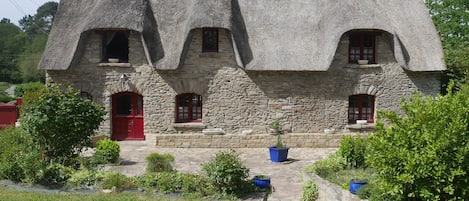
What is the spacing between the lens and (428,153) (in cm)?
743

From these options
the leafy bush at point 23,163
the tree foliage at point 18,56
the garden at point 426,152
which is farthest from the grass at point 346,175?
the tree foliage at point 18,56

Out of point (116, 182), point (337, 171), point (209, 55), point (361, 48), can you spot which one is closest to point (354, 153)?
point (337, 171)

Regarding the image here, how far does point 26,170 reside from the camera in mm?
10836

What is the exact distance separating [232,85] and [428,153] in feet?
35.1

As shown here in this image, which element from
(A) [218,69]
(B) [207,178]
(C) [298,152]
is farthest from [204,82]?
(B) [207,178]

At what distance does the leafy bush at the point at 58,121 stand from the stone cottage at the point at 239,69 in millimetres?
4930

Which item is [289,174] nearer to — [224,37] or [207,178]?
[207,178]

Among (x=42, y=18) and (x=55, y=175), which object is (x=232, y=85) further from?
(x=42, y=18)

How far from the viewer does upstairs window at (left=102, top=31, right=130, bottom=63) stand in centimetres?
1773

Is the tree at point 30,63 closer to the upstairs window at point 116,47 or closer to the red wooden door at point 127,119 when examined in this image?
the upstairs window at point 116,47

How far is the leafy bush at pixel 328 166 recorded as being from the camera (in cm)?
1187

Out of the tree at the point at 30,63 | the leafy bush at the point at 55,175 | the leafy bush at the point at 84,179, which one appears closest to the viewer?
the leafy bush at the point at 84,179

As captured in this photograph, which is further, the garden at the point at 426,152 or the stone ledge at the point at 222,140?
the stone ledge at the point at 222,140

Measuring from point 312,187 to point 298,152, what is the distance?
18.2 feet
